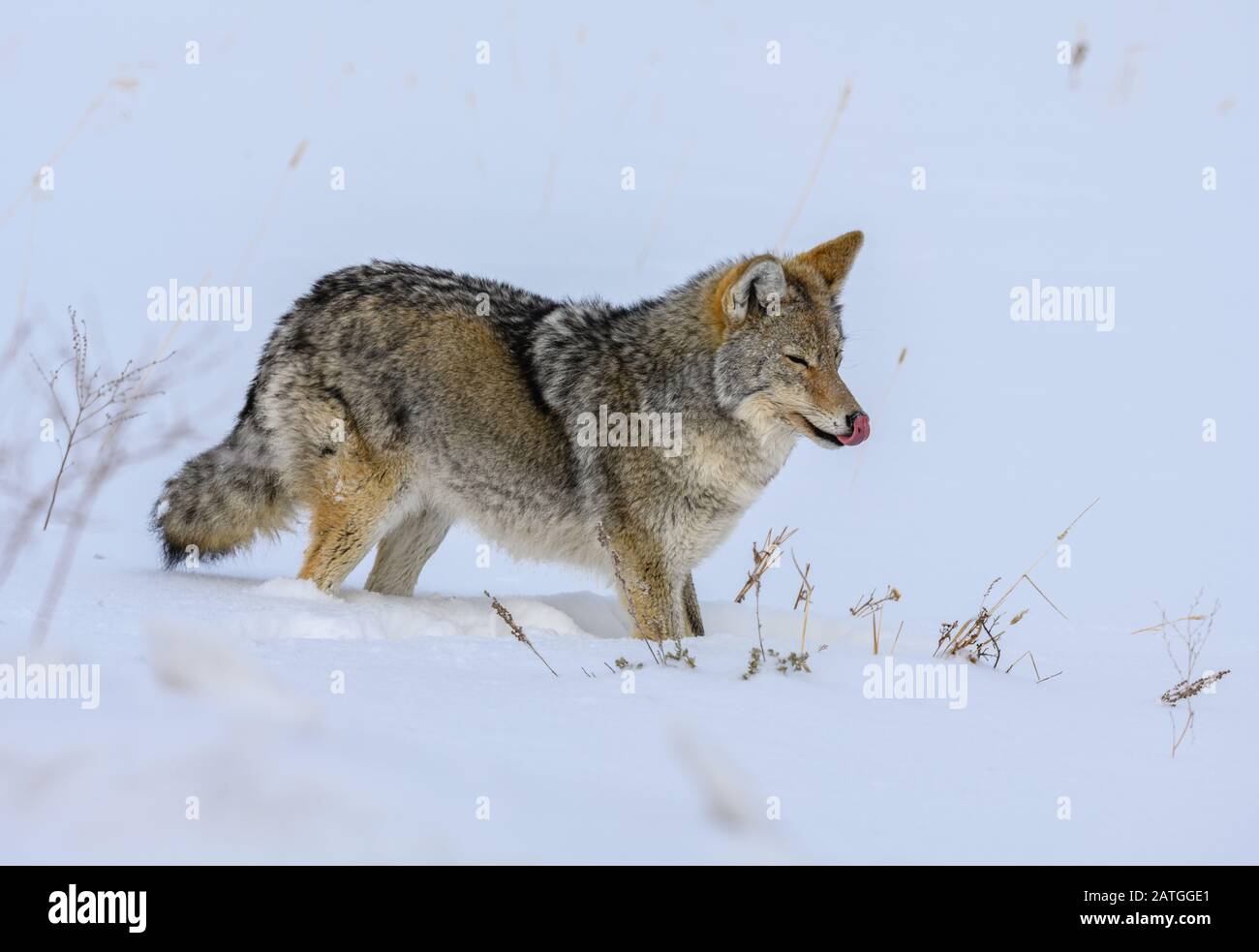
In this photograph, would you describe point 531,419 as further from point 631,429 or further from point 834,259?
point 834,259

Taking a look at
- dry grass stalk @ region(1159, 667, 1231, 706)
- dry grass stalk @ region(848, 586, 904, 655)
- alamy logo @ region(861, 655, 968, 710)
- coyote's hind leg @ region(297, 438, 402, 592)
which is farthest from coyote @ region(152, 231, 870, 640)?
dry grass stalk @ region(1159, 667, 1231, 706)

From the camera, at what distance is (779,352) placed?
218 inches

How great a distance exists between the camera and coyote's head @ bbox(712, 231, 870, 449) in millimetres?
5434

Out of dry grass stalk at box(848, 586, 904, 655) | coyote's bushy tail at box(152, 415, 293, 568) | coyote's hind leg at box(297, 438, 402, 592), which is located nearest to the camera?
dry grass stalk at box(848, 586, 904, 655)

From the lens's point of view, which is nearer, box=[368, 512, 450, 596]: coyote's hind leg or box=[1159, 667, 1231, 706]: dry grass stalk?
box=[1159, 667, 1231, 706]: dry grass stalk

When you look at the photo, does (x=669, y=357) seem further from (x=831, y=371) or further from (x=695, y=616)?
(x=695, y=616)

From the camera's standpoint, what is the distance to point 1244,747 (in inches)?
160

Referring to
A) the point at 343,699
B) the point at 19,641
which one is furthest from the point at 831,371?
the point at 19,641

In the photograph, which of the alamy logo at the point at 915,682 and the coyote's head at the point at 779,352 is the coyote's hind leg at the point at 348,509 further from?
the alamy logo at the point at 915,682

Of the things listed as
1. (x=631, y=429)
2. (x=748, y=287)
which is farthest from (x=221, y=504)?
(x=748, y=287)

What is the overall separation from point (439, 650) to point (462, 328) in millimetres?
2060

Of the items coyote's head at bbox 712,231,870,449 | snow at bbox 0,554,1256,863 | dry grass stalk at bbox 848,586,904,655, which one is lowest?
snow at bbox 0,554,1256,863

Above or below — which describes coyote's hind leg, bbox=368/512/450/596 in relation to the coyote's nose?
below

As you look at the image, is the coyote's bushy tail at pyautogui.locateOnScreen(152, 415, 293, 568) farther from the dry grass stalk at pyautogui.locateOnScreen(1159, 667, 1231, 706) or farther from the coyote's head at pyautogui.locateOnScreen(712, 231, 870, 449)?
the dry grass stalk at pyautogui.locateOnScreen(1159, 667, 1231, 706)
